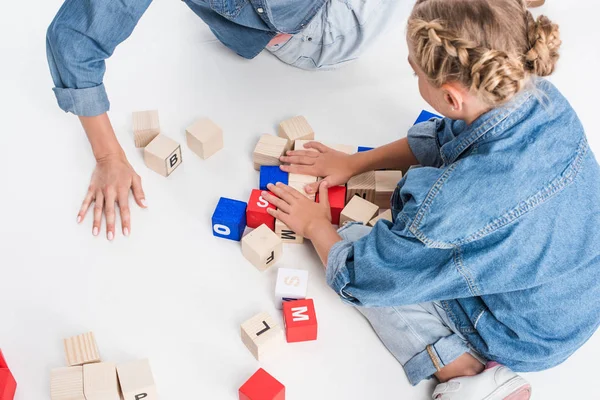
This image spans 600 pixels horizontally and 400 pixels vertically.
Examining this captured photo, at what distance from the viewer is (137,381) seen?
1208 mm

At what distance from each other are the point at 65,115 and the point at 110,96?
126 millimetres

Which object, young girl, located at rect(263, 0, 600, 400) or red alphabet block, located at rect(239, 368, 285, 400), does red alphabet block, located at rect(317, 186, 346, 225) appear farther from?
red alphabet block, located at rect(239, 368, 285, 400)

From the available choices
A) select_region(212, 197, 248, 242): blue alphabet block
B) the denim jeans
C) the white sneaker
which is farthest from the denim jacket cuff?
the white sneaker

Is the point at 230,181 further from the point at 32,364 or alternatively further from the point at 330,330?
the point at 32,364

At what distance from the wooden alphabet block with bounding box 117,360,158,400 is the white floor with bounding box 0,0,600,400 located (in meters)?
0.04

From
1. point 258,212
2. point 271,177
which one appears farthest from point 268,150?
point 258,212

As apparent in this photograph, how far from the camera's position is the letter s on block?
1.46 metres

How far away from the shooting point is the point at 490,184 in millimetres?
1060

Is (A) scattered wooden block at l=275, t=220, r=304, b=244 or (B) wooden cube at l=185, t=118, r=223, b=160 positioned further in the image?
(B) wooden cube at l=185, t=118, r=223, b=160

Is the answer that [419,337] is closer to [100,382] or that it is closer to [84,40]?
[100,382]

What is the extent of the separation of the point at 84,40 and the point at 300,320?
702 millimetres

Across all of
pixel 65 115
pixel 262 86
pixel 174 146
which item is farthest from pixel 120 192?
pixel 262 86

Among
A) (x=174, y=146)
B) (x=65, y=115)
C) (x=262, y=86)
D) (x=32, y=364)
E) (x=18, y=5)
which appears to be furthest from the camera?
(x=18, y=5)

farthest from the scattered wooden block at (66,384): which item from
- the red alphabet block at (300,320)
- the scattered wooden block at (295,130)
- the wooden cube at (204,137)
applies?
the scattered wooden block at (295,130)
